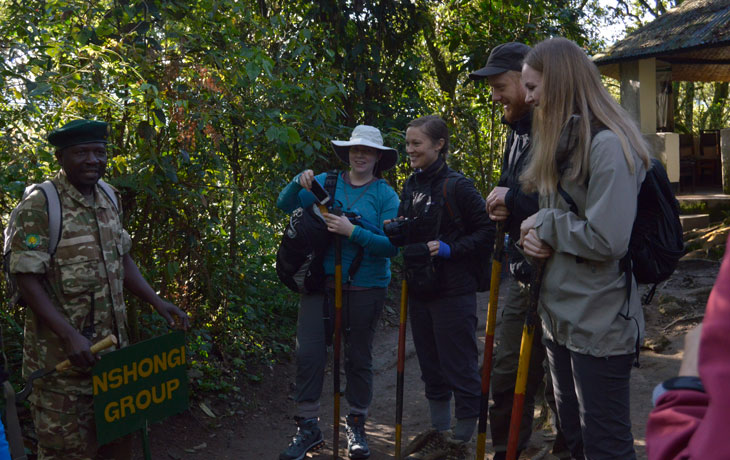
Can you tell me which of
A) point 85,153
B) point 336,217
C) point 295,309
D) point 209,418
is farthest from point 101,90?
point 295,309

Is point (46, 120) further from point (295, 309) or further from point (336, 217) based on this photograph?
point (295, 309)

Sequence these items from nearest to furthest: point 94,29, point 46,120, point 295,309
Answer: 1. point 46,120
2. point 94,29
3. point 295,309

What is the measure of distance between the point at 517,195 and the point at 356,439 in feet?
6.92

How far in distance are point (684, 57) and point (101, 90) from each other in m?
11.9

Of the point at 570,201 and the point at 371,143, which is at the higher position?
the point at 371,143

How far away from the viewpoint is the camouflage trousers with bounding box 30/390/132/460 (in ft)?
10.3

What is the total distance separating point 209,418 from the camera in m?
5.27

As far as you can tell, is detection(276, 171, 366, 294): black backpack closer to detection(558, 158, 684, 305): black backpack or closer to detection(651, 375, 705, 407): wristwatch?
detection(558, 158, 684, 305): black backpack

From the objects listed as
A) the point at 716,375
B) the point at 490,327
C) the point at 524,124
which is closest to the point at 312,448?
the point at 490,327

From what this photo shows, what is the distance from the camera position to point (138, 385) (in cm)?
321

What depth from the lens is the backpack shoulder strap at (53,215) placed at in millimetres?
3111

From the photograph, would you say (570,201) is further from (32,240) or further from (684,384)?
(32,240)

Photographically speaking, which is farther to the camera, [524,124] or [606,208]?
[524,124]

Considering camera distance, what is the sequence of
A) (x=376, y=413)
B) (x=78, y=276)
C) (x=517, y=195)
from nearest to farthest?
1. (x=78, y=276)
2. (x=517, y=195)
3. (x=376, y=413)
